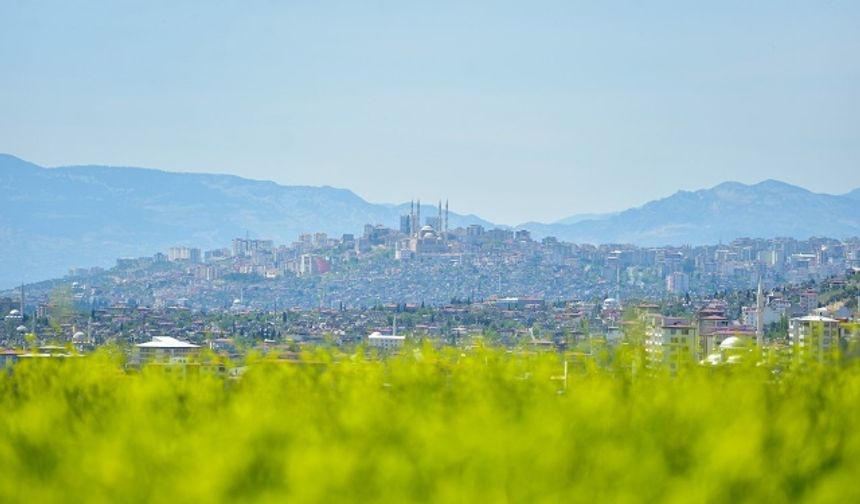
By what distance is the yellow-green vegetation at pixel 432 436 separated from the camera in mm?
5012

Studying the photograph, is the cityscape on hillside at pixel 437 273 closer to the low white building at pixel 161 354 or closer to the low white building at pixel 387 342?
the low white building at pixel 387 342

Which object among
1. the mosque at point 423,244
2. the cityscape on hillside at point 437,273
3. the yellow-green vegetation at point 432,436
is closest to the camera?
the yellow-green vegetation at point 432,436

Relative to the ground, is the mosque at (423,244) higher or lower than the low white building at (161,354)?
higher

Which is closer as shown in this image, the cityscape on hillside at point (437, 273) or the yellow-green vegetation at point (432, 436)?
the yellow-green vegetation at point (432, 436)

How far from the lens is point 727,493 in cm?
521

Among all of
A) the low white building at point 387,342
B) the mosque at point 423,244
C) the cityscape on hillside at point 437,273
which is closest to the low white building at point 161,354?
the low white building at point 387,342

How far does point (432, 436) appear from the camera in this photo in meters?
5.43

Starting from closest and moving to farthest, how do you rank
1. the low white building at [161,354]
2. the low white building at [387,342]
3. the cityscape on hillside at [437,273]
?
1. the low white building at [161,354]
2. the low white building at [387,342]
3. the cityscape on hillside at [437,273]

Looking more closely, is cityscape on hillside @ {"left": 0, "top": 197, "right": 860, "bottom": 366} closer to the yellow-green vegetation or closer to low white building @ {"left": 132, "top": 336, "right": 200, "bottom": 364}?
low white building @ {"left": 132, "top": 336, "right": 200, "bottom": 364}

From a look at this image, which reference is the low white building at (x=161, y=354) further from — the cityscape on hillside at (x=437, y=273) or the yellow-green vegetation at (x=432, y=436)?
the cityscape on hillside at (x=437, y=273)

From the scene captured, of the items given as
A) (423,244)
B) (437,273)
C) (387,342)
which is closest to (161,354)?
(387,342)

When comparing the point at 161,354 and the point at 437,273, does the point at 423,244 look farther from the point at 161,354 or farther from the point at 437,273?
the point at 161,354

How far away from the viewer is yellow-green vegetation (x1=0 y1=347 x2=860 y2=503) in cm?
501

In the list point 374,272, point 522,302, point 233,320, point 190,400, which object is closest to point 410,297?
point 374,272
